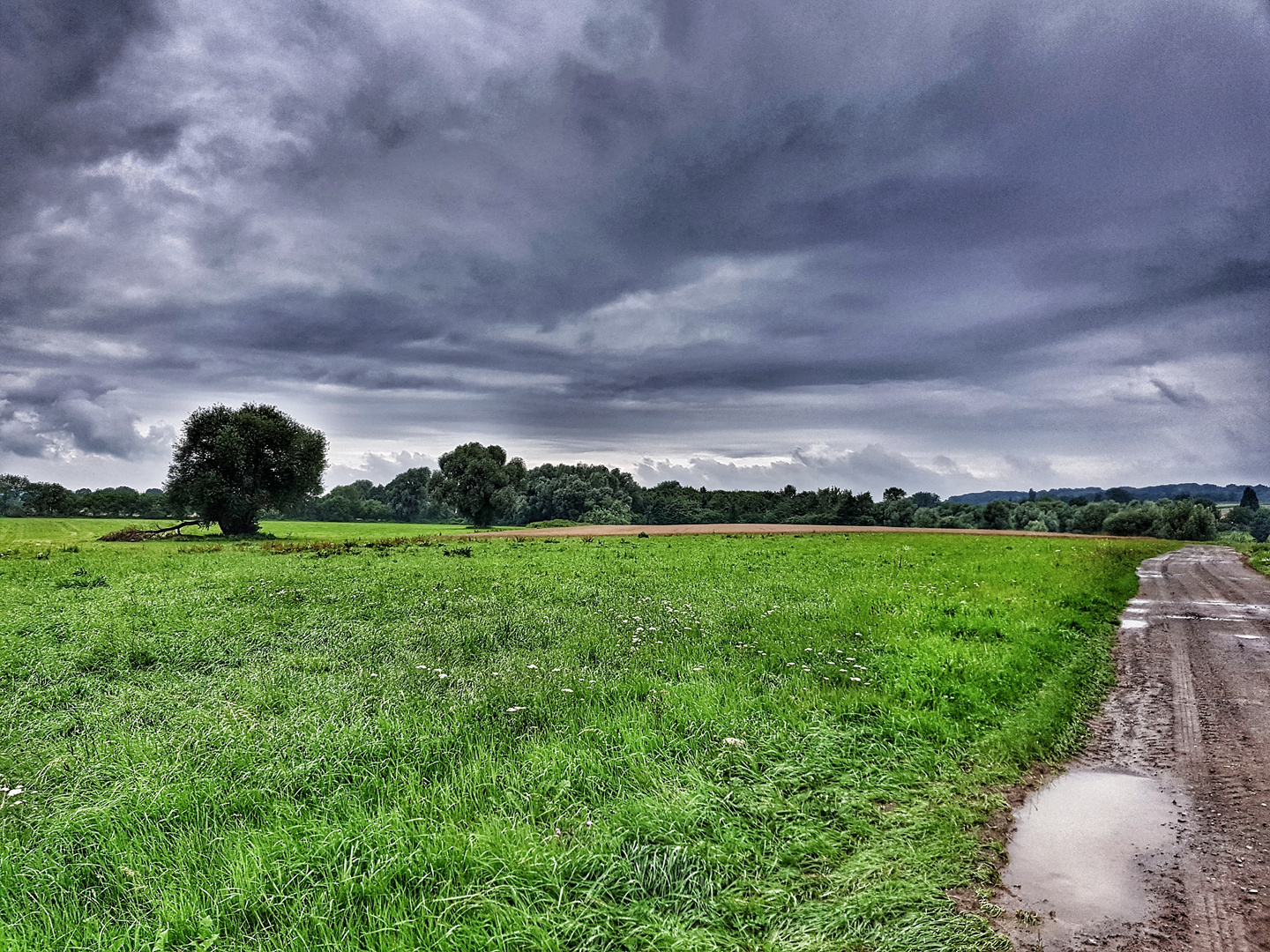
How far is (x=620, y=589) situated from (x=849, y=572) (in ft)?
31.0

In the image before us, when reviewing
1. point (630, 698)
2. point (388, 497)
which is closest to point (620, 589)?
point (630, 698)

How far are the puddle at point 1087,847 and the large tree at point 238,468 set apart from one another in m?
64.6

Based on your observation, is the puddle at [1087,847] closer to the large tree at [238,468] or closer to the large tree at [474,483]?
the large tree at [238,468]

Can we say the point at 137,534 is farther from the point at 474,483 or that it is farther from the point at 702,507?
the point at 702,507

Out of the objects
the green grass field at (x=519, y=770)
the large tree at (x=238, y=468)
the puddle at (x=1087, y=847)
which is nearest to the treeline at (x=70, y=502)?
the large tree at (x=238, y=468)

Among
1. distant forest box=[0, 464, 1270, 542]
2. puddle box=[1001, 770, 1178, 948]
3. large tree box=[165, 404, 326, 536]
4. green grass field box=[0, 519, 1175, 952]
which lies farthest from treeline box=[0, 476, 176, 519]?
puddle box=[1001, 770, 1178, 948]

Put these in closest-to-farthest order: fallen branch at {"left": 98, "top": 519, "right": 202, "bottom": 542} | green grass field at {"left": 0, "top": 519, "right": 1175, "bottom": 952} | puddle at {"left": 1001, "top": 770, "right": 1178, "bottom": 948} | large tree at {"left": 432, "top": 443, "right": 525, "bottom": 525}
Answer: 1. green grass field at {"left": 0, "top": 519, "right": 1175, "bottom": 952}
2. puddle at {"left": 1001, "top": 770, "right": 1178, "bottom": 948}
3. fallen branch at {"left": 98, "top": 519, "right": 202, "bottom": 542}
4. large tree at {"left": 432, "top": 443, "right": 525, "bottom": 525}

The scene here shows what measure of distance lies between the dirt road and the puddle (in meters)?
0.01

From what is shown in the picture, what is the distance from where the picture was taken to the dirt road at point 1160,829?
400 cm

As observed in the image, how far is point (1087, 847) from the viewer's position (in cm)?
495

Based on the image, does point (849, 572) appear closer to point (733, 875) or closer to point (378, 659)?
point (378, 659)

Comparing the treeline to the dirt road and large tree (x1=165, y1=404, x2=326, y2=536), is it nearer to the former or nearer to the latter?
large tree (x1=165, y1=404, x2=326, y2=536)

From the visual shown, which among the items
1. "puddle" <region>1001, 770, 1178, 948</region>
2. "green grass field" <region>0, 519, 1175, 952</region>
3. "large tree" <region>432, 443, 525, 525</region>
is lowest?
"puddle" <region>1001, 770, 1178, 948</region>

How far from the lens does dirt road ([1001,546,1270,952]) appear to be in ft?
13.1
